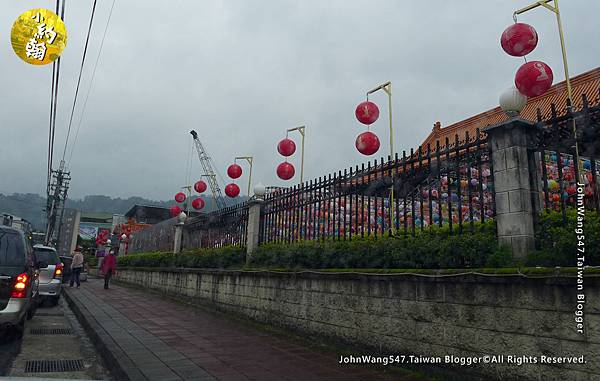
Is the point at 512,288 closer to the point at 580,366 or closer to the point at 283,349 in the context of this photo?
the point at 580,366

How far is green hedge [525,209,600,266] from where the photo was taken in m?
3.80

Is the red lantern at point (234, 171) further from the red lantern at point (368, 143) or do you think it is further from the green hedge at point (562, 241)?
the green hedge at point (562, 241)

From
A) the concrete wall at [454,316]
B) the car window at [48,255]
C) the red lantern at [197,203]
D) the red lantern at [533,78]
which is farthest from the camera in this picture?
the red lantern at [197,203]

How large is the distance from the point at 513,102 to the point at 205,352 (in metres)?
5.28

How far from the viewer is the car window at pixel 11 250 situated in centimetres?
609

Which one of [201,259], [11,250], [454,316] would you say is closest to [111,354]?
[11,250]

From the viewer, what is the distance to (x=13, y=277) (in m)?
5.90

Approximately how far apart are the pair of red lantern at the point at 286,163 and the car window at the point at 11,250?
6851 mm

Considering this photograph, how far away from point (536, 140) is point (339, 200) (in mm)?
3461

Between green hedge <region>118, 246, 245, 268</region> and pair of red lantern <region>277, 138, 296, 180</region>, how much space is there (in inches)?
105

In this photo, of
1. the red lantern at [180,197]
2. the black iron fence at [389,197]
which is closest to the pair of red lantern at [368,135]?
the black iron fence at [389,197]

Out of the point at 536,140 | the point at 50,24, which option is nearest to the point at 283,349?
the point at 536,140

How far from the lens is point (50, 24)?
580 centimetres

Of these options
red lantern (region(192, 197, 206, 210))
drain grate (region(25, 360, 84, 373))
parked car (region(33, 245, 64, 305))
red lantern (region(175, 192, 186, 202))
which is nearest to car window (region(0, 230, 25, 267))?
drain grate (region(25, 360, 84, 373))
